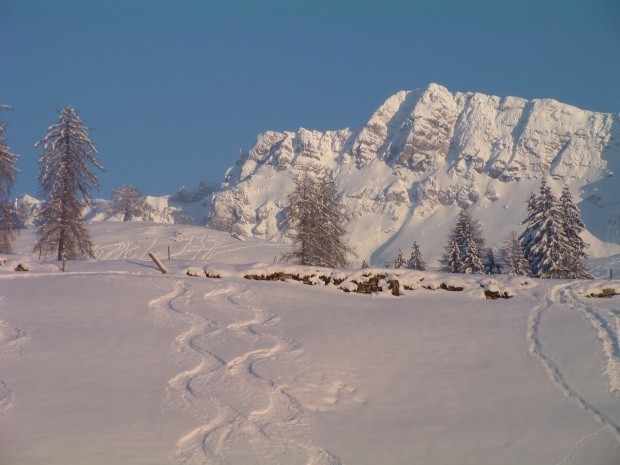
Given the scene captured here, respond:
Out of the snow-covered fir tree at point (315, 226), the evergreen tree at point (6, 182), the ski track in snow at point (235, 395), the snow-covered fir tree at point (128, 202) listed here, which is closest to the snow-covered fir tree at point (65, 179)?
the evergreen tree at point (6, 182)

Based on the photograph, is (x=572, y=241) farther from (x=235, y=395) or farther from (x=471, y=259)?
(x=235, y=395)

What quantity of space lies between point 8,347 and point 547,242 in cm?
3305

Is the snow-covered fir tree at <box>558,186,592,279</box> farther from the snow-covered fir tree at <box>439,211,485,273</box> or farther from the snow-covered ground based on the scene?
the snow-covered ground

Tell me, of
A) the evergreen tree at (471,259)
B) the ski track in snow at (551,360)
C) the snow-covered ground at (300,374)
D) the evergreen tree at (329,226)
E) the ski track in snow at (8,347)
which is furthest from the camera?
the evergreen tree at (471,259)

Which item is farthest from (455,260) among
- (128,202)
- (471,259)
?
(128,202)

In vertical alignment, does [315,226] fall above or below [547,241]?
above

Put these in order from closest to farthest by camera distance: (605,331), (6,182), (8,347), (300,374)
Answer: (300,374), (8,347), (605,331), (6,182)

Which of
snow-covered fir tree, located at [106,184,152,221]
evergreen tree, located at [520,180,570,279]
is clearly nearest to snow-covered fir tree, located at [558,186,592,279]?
evergreen tree, located at [520,180,570,279]

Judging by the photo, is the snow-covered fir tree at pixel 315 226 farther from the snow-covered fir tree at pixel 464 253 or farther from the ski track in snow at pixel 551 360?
the ski track in snow at pixel 551 360

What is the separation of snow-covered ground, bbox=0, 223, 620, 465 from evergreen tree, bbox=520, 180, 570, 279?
1756 centimetres

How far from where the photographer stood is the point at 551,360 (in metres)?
14.3

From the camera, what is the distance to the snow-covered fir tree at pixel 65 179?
112 ft

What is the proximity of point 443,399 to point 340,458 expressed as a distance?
3410mm

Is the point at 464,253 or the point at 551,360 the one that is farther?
the point at 464,253
